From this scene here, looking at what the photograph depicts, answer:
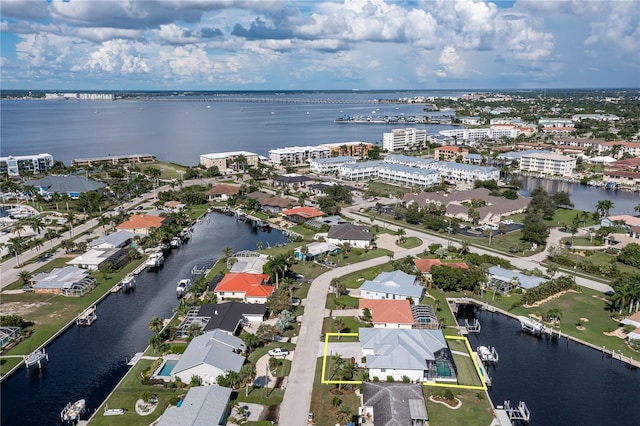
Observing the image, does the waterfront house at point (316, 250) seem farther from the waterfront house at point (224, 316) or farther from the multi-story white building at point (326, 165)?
the multi-story white building at point (326, 165)

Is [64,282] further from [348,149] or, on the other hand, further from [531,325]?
[348,149]

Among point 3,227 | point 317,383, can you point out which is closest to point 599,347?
point 317,383

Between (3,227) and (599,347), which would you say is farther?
(3,227)

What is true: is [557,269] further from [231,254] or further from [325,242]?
[231,254]

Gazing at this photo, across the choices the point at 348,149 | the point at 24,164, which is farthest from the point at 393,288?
the point at 24,164

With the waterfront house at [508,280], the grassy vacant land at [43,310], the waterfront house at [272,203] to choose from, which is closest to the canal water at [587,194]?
the waterfront house at [508,280]
